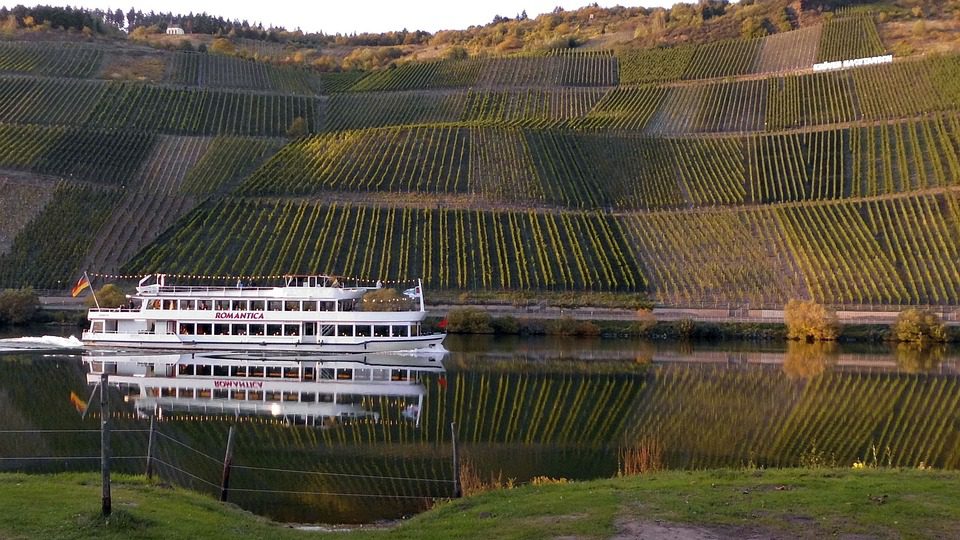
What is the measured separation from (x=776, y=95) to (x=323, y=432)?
109m

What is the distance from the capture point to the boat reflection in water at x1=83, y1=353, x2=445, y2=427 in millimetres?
40531

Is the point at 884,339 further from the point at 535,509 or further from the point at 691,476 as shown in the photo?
the point at 535,509

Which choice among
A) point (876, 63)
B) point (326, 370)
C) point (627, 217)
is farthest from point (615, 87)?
point (326, 370)

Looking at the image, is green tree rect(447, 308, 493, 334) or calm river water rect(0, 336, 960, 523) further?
green tree rect(447, 308, 493, 334)

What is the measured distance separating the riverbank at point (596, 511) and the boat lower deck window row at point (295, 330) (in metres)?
42.9

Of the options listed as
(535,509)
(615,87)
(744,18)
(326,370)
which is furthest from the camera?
(744,18)

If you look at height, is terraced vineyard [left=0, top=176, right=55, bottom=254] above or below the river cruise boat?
above

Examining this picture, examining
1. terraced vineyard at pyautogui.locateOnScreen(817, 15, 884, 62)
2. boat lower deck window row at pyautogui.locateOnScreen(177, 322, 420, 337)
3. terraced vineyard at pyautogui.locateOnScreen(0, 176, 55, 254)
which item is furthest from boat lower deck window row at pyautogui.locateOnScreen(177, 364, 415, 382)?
terraced vineyard at pyautogui.locateOnScreen(817, 15, 884, 62)

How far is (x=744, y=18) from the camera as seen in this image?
175 metres

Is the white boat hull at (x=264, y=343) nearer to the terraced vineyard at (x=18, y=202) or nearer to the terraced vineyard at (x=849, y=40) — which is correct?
the terraced vineyard at (x=18, y=202)

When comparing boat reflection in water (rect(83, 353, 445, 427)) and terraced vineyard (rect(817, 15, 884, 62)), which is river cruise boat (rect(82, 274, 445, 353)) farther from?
terraced vineyard (rect(817, 15, 884, 62))

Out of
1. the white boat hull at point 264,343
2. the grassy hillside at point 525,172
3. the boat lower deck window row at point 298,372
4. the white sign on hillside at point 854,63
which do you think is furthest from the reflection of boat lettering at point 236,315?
the white sign on hillside at point 854,63

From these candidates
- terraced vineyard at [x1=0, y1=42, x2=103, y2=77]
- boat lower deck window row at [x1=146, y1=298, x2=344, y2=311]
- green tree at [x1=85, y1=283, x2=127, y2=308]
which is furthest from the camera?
terraced vineyard at [x1=0, y1=42, x2=103, y2=77]

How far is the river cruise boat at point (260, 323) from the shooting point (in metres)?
65.3
